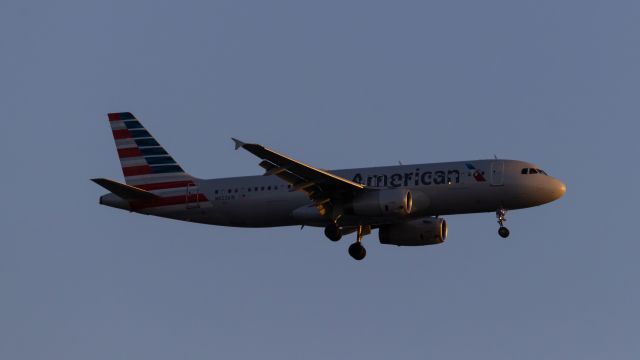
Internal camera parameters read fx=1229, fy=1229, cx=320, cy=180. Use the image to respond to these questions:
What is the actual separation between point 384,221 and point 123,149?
16635mm

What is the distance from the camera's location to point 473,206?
190 ft

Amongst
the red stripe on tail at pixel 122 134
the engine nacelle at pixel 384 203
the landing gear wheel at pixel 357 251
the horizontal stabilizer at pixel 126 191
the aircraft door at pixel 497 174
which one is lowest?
the landing gear wheel at pixel 357 251

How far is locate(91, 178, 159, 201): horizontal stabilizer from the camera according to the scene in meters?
59.5

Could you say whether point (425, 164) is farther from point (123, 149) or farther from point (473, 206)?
point (123, 149)

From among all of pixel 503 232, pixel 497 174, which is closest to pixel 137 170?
pixel 497 174

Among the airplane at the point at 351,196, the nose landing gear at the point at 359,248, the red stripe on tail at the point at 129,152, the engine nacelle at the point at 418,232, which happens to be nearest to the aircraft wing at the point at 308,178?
the airplane at the point at 351,196

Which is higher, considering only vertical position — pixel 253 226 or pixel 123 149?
pixel 123 149

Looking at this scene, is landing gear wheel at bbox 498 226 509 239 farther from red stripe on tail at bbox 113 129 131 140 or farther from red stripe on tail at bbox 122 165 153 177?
red stripe on tail at bbox 113 129 131 140

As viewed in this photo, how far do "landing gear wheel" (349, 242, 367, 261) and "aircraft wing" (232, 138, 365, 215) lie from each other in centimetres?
462

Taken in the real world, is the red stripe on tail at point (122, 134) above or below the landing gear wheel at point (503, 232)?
above

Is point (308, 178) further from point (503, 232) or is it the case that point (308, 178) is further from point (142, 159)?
point (142, 159)

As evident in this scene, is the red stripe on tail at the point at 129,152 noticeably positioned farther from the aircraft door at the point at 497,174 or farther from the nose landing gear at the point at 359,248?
the aircraft door at the point at 497,174

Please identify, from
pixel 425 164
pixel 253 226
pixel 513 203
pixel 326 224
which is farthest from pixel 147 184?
pixel 513 203

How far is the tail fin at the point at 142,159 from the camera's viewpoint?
64.8 metres
